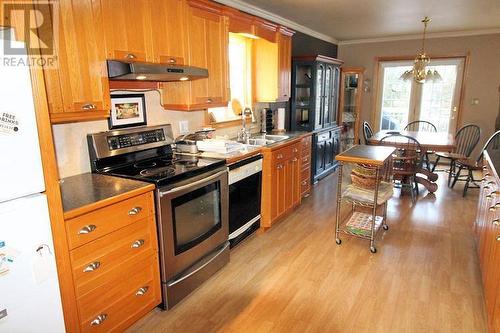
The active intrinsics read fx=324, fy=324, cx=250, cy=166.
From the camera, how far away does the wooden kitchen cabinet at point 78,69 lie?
177cm

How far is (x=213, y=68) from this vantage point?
2984 millimetres

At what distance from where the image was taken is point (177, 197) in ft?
7.09

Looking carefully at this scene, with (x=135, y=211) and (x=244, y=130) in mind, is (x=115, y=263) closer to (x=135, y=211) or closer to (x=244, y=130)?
(x=135, y=211)

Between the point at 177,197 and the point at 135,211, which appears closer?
the point at 135,211

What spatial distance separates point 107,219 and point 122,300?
54 cm

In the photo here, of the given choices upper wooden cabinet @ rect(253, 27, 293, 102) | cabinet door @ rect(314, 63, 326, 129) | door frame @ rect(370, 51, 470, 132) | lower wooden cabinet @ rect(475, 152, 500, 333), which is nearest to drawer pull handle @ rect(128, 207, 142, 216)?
lower wooden cabinet @ rect(475, 152, 500, 333)

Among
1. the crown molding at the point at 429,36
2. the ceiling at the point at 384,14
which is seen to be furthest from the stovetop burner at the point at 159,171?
the crown molding at the point at 429,36

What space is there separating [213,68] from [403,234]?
258 centimetres

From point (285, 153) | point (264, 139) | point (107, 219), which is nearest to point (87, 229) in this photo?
point (107, 219)

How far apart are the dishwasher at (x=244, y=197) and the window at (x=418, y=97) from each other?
15.3ft

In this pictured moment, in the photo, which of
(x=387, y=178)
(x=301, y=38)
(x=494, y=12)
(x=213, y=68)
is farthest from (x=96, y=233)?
(x=494, y=12)

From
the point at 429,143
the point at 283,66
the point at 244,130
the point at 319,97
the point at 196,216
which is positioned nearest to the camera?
the point at 196,216

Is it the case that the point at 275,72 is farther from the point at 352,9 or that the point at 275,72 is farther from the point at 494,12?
the point at 494,12

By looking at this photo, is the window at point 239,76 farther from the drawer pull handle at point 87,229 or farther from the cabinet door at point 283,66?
the drawer pull handle at point 87,229
